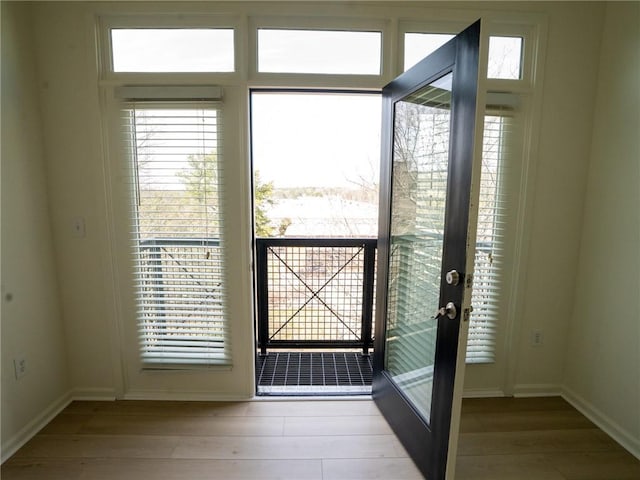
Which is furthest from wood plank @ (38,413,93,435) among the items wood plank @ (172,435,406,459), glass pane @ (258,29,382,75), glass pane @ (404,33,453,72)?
glass pane @ (404,33,453,72)

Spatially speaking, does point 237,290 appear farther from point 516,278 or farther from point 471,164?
point 516,278

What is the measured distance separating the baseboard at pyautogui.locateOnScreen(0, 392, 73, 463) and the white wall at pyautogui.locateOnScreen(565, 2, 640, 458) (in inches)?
132

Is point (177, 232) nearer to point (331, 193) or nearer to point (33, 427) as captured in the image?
point (33, 427)

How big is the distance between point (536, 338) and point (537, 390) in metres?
0.39

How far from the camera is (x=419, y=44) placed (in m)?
1.99

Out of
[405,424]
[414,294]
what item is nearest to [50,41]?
[414,294]

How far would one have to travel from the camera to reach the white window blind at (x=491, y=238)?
2.02 metres

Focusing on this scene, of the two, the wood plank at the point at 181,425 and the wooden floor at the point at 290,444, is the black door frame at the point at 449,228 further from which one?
the wood plank at the point at 181,425

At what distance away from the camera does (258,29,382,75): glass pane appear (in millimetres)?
1962

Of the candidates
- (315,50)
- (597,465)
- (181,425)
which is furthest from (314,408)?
(315,50)

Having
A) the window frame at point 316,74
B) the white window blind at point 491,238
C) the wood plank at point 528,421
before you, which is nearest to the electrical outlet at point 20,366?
the window frame at point 316,74

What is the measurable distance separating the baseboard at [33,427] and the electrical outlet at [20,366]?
0.98ft

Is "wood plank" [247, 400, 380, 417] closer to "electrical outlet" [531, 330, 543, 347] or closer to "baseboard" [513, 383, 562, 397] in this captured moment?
"baseboard" [513, 383, 562, 397]

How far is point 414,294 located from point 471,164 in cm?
80
